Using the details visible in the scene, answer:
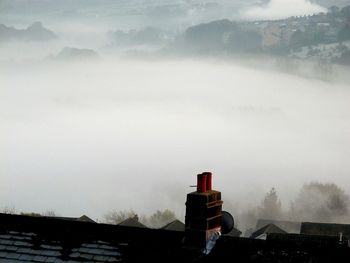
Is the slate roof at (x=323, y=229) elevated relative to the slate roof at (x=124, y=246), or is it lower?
lower

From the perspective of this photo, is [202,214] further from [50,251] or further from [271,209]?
[271,209]

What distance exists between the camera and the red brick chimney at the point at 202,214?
15773mm

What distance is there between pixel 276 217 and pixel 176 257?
154 meters

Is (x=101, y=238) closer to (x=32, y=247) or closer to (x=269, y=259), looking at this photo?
(x=32, y=247)

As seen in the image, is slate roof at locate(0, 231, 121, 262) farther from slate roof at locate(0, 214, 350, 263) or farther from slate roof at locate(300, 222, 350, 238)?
slate roof at locate(300, 222, 350, 238)

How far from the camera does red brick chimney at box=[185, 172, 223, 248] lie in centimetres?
1577

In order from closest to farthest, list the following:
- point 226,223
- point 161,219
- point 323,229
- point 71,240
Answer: point 71,240
point 226,223
point 323,229
point 161,219

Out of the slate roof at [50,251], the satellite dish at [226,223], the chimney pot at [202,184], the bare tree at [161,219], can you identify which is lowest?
the bare tree at [161,219]

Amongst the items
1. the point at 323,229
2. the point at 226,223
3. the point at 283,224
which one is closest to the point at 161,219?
the point at 283,224

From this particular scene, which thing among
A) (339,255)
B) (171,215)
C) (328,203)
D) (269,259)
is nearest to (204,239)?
(269,259)

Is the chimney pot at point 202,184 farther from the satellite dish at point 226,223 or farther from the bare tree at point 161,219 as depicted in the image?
the bare tree at point 161,219

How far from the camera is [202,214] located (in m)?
16.0

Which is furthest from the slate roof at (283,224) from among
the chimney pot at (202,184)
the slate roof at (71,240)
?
the chimney pot at (202,184)

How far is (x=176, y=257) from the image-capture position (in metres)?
15.4
